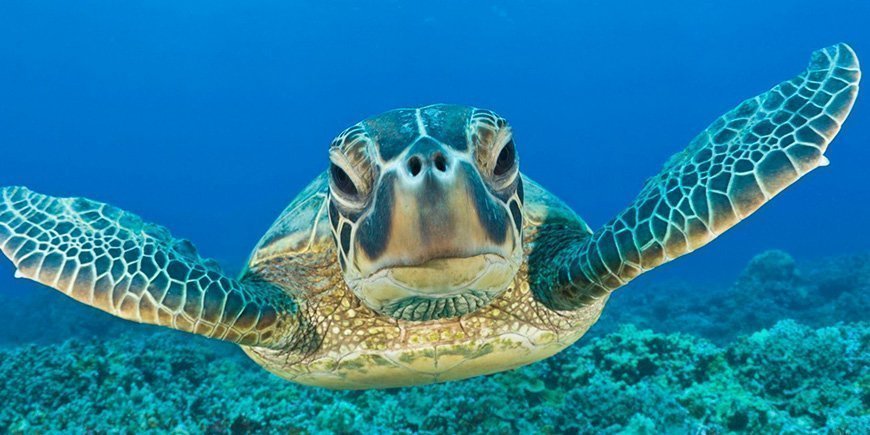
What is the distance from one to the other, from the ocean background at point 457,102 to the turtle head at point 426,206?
192cm

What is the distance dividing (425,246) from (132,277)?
1.84 m

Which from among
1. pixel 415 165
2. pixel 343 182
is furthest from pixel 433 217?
pixel 343 182

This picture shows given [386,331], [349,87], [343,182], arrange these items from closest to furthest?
[343,182]
[386,331]
[349,87]

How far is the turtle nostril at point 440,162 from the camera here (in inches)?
65.0

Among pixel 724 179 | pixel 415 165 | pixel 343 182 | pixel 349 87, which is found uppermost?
pixel 349 87

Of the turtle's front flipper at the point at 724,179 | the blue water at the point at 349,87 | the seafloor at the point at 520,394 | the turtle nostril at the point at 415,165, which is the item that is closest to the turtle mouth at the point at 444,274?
the turtle nostril at the point at 415,165

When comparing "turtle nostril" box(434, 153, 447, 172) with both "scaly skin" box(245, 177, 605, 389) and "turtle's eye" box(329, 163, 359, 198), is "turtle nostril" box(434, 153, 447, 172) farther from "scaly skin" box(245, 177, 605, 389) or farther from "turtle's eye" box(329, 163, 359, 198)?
"scaly skin" box(245, 177, 605, 389)

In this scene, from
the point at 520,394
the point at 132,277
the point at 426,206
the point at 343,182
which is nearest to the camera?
the point at 426,206

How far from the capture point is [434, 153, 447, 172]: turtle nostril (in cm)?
165

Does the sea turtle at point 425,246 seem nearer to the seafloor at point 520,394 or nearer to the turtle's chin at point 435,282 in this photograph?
the turtle's chin at point 435,282

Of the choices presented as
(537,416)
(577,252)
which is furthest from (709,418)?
(577,252)

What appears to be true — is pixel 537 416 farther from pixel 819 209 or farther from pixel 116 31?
pixel 116 31

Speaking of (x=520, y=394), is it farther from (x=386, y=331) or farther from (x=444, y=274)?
(x=444, y=274)

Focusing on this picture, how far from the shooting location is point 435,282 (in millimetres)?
1815
